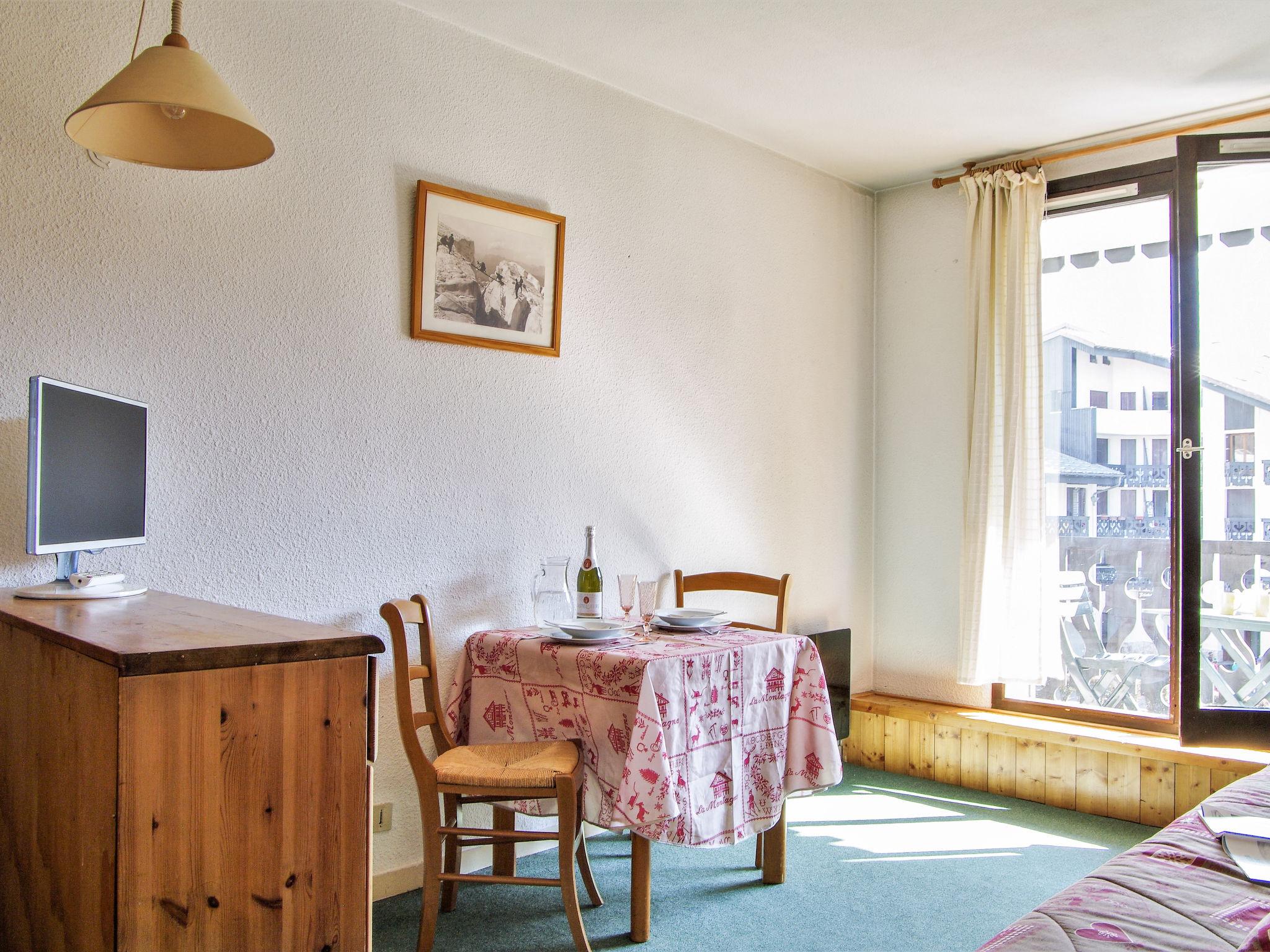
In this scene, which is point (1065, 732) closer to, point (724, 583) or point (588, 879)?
point (724, 583)

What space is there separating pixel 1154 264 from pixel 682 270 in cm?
183

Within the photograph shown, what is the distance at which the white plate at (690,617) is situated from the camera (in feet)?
8.94

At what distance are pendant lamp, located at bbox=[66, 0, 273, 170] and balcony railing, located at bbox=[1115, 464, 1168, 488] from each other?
128 inches

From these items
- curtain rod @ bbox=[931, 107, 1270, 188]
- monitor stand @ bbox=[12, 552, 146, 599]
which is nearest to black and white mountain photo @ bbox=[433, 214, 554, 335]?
monitor stand @ bbox=[12, 552, 146, 599]

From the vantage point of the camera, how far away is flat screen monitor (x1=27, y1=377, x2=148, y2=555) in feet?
5.44

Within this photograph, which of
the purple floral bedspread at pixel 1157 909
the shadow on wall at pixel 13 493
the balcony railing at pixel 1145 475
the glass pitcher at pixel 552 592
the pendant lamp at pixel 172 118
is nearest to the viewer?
the purple floral bedspread at pixel 1157 909

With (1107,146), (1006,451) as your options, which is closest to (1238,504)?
(1006,451)

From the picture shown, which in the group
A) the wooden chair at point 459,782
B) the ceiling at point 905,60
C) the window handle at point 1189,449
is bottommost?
the wooden chair at point 459,782

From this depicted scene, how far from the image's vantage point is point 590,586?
2869 millimetres

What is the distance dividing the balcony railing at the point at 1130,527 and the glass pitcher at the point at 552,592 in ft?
7.10

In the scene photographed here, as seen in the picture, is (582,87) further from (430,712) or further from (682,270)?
(430,712)

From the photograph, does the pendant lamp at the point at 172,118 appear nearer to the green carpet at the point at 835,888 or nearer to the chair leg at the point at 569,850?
the chair leg at the point at 569,850

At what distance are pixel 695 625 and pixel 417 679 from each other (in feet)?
2.59

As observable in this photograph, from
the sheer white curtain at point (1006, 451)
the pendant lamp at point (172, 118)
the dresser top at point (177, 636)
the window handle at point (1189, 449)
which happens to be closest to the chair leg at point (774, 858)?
the sheer white curtain at point (1006, 451)
